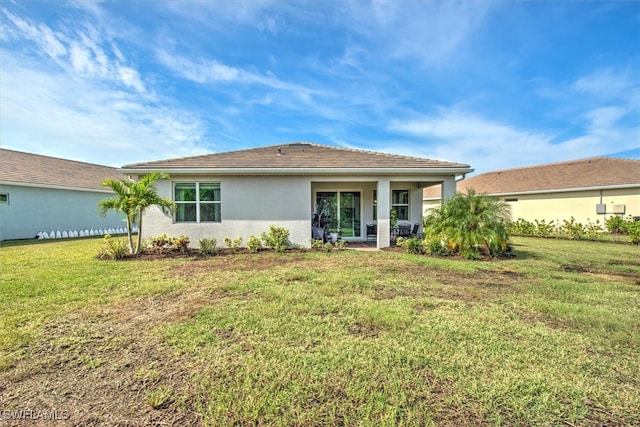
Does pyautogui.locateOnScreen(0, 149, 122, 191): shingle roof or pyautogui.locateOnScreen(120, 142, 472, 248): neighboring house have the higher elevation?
pyautogui.locateOnScreen(0, 149, 122, 191): shingle roof

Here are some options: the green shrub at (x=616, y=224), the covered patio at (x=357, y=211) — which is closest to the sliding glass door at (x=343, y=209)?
the covered patio at (x=357, y=211)

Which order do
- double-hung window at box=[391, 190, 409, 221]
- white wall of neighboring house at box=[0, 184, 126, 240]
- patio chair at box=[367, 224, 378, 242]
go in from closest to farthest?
patio chair at box=[367, 224, 378, 242], double-hung window at box=[391, 190, 409, 221], white wall of neighboring house at box=[0, 184, 126, 240]

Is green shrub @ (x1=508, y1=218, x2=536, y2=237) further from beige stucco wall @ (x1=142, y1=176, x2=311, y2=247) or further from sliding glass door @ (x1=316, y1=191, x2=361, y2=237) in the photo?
beige stucco wall @ (x1=142, y1=176, x2=311, y2=247)

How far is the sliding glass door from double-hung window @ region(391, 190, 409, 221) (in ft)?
6.96

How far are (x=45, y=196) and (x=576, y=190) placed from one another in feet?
107

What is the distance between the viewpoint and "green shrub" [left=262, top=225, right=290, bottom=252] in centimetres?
1079

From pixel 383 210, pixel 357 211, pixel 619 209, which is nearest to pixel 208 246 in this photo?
pixel 383 210

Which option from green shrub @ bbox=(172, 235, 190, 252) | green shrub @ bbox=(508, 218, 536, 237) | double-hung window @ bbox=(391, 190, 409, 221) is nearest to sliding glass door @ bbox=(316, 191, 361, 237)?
double-hung window @ bbox=(391, 190, 409, 221)

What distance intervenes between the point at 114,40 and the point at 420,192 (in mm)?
14204

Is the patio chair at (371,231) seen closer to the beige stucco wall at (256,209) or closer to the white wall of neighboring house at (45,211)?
the beige stucco wall at (256,209)

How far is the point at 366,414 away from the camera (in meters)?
2.42

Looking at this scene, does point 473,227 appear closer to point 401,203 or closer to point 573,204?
point 401,203

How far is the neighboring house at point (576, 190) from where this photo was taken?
54.1 feet

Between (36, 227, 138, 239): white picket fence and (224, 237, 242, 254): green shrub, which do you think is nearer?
(224, 237, 242, 254): green shrub
